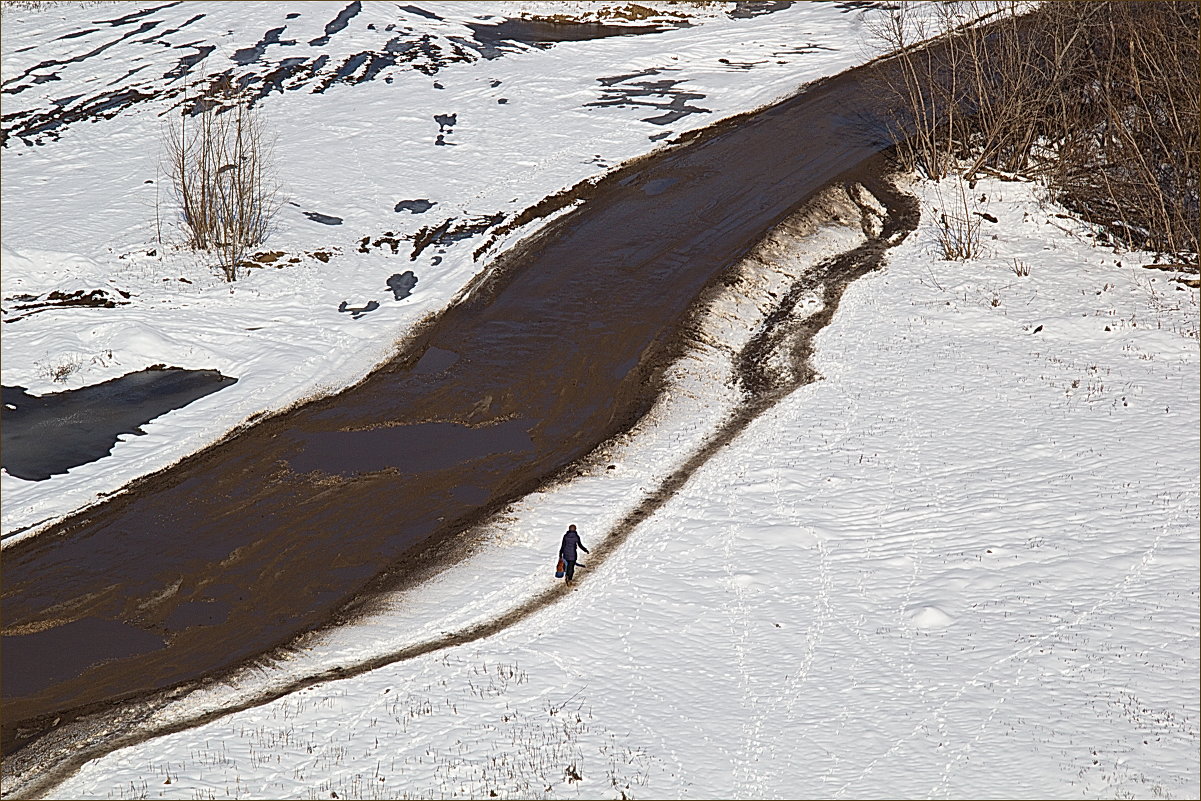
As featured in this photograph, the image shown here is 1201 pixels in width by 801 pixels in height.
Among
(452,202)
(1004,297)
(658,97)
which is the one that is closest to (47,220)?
(452,202)

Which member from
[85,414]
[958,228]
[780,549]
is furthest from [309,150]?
A: [780,549]

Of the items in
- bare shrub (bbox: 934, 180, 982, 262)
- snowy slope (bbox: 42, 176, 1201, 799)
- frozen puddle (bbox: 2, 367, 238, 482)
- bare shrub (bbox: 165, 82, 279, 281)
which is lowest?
snowy slope (bbox: 42, 176, 1201, 799)

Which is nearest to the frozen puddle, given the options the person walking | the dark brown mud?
the dark brown mud

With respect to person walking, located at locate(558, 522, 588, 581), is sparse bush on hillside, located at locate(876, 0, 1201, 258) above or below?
above

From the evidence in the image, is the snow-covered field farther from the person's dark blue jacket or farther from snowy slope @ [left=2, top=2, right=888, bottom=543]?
the person's dark blue jacket

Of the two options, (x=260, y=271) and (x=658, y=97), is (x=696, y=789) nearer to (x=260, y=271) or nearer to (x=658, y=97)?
(x=260, y=271)

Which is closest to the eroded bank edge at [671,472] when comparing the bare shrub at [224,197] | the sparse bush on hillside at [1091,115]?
the sparse bush on hillside at [1091,115]

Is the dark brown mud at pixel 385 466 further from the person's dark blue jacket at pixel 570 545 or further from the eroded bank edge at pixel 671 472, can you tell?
the person's dark blue jacket at pixel 570 545
